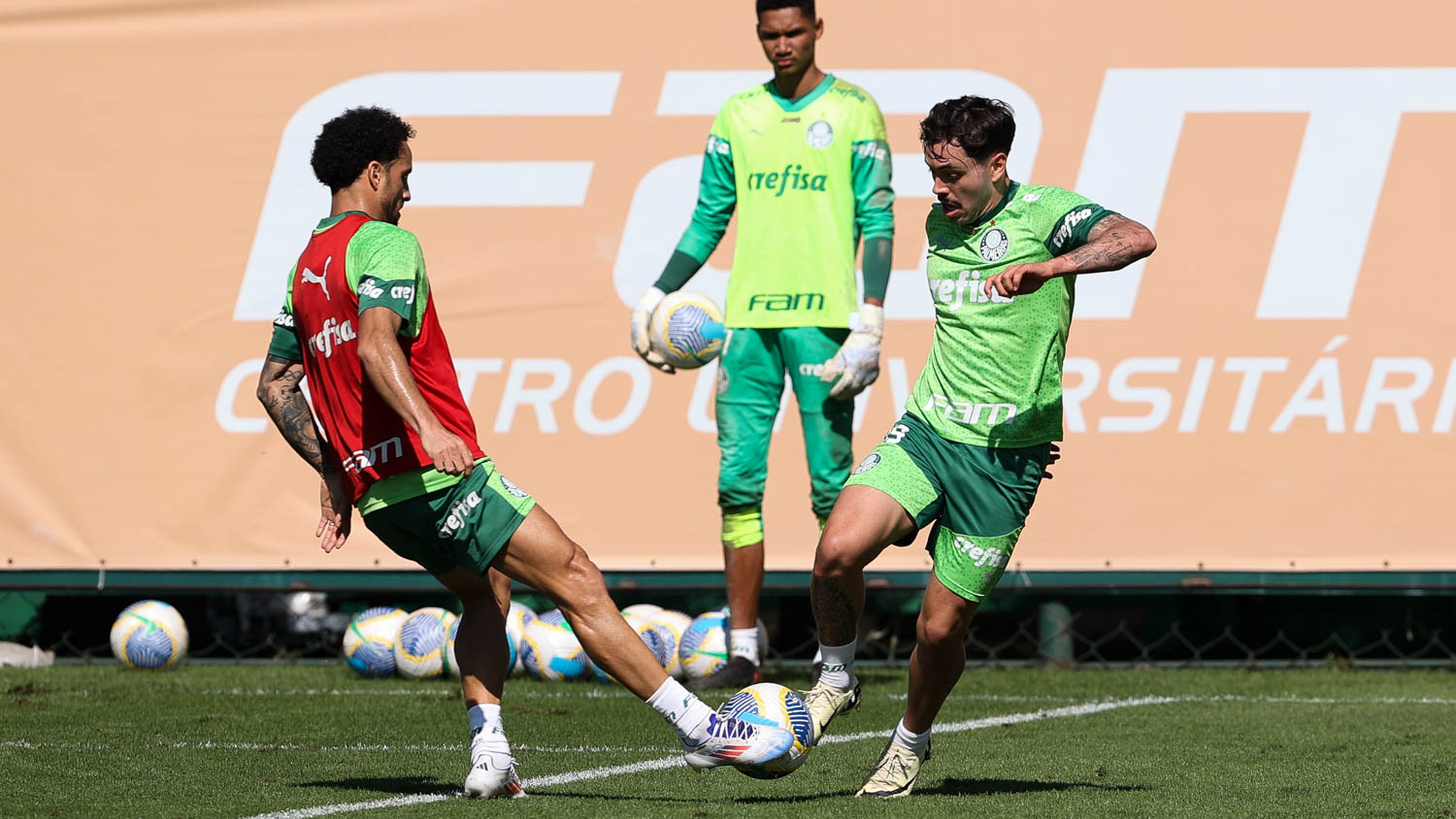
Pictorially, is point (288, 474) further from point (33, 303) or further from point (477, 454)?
point (477, 454)

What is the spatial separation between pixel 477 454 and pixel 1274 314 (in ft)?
16.5

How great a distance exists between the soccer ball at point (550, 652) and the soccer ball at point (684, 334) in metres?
1.42

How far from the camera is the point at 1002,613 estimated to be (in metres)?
9.35

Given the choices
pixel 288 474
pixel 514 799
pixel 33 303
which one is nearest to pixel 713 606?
pixel 288 474

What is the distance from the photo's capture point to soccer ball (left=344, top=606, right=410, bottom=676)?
8.31 meters

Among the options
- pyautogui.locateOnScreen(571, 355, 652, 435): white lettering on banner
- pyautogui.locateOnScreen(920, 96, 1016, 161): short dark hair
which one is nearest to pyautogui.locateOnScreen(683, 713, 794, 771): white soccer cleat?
pyautogui.locateOnScreen(920, 96, 1016, 161): short dark hair

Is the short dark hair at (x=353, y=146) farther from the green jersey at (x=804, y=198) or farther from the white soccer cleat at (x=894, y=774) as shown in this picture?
the green jersey at (x=804, y=198)

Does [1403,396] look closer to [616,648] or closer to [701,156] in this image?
[701,156]

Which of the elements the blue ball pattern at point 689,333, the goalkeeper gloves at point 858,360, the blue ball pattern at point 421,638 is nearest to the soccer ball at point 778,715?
the goalkeeper gloves at point 858,360

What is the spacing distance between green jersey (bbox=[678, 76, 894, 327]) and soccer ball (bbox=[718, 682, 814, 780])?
281cm

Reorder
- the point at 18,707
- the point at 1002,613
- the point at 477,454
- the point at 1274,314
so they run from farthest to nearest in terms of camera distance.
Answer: the point at 1002,613 → the point at 1274,314 → the point at 18,707 → the point at 477,454

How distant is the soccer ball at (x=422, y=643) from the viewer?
323 inches

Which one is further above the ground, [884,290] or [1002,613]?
[884,290]

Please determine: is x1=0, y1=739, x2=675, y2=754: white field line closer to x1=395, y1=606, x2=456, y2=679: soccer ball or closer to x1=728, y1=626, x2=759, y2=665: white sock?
x1=728, y1=626, x2=759, y2=665: white sock
